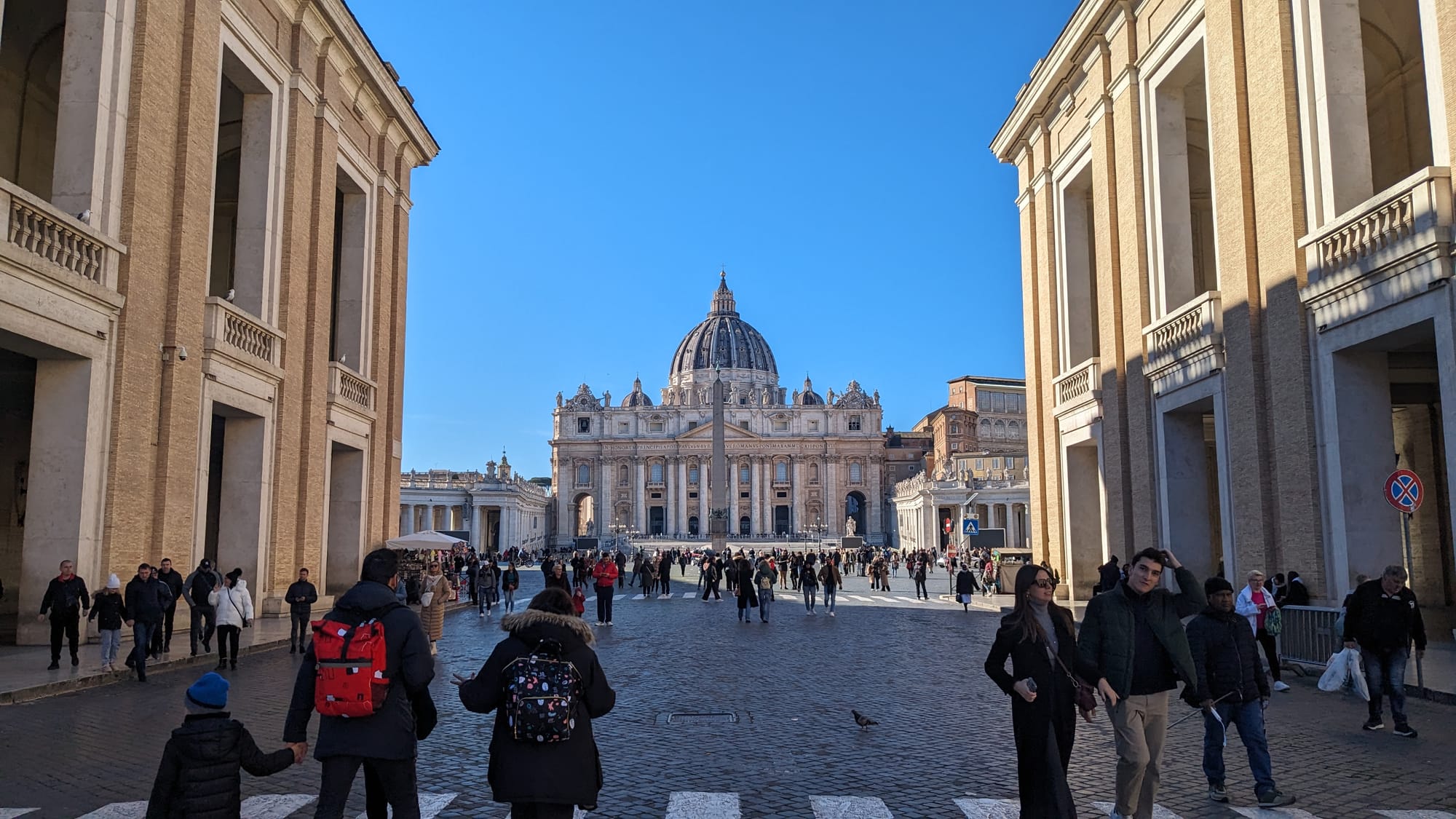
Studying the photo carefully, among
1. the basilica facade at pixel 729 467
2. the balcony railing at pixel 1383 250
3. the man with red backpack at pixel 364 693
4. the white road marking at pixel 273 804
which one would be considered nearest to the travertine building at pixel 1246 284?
the balcony railing at pixel 1383 250

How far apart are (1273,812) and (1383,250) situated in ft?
29.6

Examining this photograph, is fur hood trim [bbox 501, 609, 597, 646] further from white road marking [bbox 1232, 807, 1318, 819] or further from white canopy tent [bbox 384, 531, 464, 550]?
white canopy tent [bbox 384, 531, 464, 550]

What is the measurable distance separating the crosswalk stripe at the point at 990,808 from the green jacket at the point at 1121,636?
1100 millimetres

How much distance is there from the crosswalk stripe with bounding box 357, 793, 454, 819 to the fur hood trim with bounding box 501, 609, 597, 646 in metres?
2.37

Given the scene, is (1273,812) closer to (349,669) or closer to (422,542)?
(349,669)

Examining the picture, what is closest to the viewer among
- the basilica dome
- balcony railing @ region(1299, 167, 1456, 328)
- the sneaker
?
the sneaker

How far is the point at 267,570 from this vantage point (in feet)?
Result: 65.3

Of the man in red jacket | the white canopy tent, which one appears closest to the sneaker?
the man in red jacket

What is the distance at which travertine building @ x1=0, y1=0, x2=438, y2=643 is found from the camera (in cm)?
1422

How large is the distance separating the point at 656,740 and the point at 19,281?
9.65 m

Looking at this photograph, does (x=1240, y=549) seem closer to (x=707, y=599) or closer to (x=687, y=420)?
(x=707, y=599)

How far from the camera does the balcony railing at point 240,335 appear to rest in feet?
57.0

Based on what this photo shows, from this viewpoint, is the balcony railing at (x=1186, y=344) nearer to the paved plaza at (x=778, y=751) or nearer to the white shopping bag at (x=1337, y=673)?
the paved plaza at (x=778, y=751)

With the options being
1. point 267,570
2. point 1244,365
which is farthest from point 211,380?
point 1244,365
